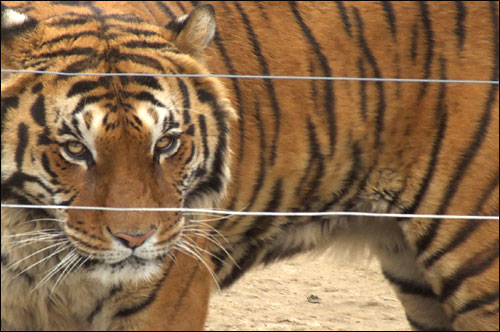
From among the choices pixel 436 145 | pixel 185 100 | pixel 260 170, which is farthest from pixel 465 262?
pixel 185 100

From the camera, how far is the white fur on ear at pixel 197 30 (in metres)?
3.12

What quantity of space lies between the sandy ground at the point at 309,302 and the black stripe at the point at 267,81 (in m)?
1.17

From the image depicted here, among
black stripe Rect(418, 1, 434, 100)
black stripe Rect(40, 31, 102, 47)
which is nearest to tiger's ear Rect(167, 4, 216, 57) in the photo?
black stripe Rect(40, 31, 102, 47)

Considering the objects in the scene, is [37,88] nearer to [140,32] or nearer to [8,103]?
[8,103]

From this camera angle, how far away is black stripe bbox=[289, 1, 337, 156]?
3553mm

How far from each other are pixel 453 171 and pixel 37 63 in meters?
1.44

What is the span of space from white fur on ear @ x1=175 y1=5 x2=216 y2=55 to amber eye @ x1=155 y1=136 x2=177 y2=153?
1.08 feet

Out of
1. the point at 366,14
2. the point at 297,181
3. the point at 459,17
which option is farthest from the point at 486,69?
the point at 297,181

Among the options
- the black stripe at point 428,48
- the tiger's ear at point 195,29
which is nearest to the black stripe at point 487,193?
the black stripe at point 428,48

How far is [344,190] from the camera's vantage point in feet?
12.1

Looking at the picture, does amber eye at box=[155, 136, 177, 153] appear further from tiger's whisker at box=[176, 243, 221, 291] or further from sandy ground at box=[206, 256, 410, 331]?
sandy ground at box=[206, 256, 410, 331]

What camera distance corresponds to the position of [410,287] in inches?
170

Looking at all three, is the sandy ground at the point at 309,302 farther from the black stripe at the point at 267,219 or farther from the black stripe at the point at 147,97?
the black stripe at the point at 147,97

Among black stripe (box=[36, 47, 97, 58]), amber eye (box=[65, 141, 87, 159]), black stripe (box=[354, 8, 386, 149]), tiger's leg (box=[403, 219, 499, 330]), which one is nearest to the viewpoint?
amber eye (box=[65, 141, 87, 159])
